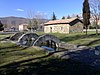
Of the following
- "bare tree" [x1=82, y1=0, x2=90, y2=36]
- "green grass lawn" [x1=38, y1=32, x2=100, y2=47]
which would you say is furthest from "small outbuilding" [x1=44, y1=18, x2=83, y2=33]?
"green grass lawn" [x1=38, y1=32, x2=100, y2=47]

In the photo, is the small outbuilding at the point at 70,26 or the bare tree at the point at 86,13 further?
the small outbuilding at the point at 70,26

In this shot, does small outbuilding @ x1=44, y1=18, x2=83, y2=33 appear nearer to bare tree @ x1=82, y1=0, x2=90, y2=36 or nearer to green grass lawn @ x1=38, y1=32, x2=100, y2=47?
bare tree @ x1=82, y1=0, x2=90, y2=36

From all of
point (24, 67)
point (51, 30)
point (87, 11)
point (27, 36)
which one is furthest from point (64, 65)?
point (51, 30)

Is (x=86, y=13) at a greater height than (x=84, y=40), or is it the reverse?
(x=86, y=13)

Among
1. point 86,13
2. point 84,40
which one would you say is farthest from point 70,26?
point 84,40

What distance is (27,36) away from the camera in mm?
35688

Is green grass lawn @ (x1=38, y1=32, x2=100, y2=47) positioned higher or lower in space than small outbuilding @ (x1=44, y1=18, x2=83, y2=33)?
lower

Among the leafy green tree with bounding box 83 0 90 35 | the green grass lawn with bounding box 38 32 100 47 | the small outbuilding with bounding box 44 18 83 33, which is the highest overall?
the leafy green tree with bounding box 83 0 90 35

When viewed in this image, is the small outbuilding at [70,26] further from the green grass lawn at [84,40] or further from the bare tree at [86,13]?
the green grass lawn at [84,40]

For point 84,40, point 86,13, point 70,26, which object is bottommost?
point 84,40

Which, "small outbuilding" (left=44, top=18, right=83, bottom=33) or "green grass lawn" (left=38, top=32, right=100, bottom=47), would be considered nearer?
"green grass lawn" (left=38, top=32, right=100, bottom=47)

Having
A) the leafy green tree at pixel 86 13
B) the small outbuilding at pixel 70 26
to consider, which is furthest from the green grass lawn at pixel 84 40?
the small outbuilding at pixel 70 26

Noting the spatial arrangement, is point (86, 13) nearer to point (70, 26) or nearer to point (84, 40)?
point (84, 40)

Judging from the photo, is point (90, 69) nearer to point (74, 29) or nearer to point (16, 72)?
point (16, 72)
